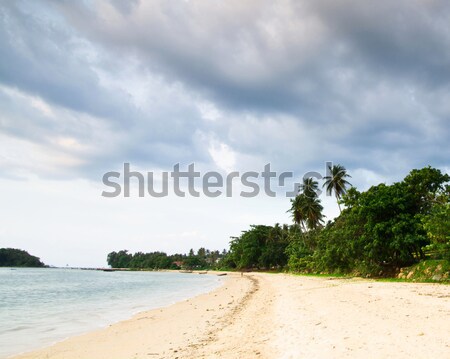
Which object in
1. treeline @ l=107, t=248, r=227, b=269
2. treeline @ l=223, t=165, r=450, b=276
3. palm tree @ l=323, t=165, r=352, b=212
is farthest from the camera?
treeline @ l=107, t=248, r=227, b=269

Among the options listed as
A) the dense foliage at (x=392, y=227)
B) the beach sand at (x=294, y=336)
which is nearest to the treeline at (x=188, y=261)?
the dense foliage at (x=392, y=227)

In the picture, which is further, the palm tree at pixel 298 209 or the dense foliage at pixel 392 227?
the palm tree at pixel 298 209

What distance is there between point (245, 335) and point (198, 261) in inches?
5497

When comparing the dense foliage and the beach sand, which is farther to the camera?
the dense foliage

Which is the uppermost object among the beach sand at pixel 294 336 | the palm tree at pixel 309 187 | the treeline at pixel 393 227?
the palm tree at pixel 309 187

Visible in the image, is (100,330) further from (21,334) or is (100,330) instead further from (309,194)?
(309,194)

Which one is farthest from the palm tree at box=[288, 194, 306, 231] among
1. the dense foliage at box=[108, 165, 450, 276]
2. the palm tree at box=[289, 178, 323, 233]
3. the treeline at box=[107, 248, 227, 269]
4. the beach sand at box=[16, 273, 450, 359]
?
the treeline at box=[107, 248, 227, 269]

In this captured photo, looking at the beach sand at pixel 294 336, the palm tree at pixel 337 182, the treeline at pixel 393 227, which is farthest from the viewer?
the palm tree at pixel 337 182

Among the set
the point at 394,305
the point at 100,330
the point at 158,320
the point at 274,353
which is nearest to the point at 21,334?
the point at 100,330

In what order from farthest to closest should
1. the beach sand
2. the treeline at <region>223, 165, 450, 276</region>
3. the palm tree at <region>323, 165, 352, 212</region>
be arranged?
the palm tree at <region>323, 165, 352, 212</region> → the treeline at <region>223, 165, 450, 276</region> → the beach sand

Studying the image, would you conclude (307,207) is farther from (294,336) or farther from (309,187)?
(294,336)

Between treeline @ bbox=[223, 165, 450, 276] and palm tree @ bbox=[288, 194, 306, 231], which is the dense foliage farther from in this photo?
palm tree @ bbox=[288, 194, 306, 231]

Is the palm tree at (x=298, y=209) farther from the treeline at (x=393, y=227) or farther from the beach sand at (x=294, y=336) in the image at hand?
the beach sand at (x=294, y=336)

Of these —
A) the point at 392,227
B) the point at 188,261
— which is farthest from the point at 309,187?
the point at 188,261
